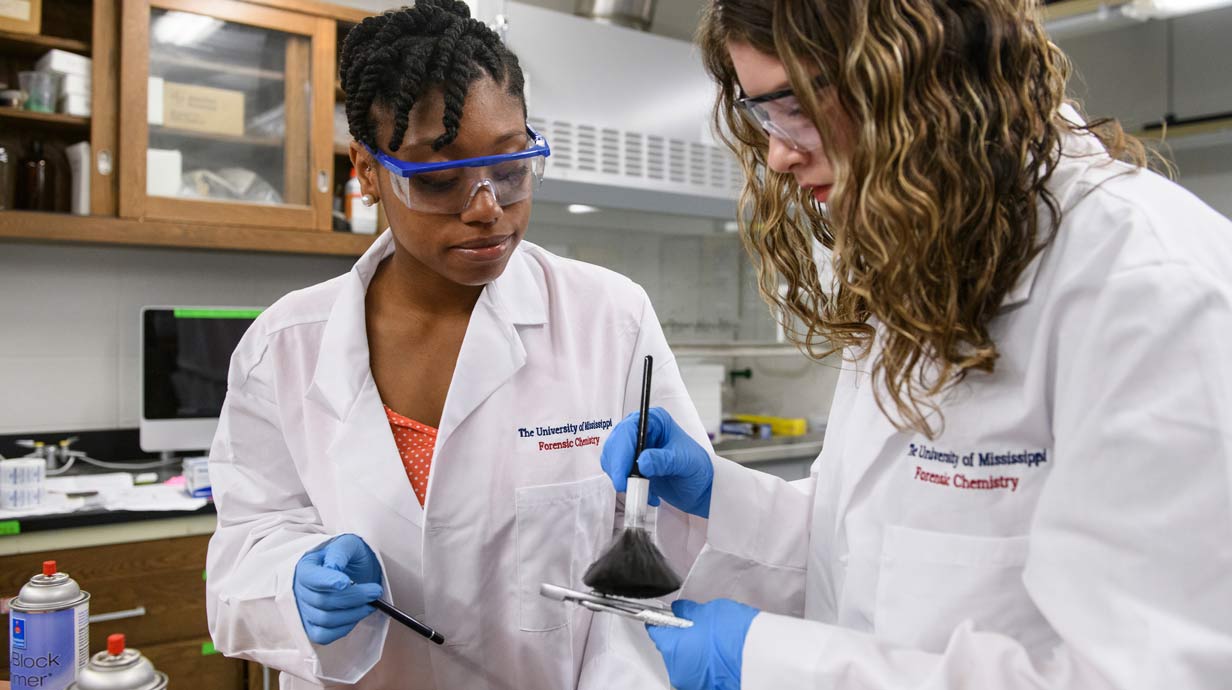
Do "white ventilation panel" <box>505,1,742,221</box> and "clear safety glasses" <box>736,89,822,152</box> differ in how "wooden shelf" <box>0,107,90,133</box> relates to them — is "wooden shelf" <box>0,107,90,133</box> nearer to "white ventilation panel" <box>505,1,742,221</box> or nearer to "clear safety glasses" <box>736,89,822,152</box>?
"white ventilation panel" <box>505,1,742,221</box>

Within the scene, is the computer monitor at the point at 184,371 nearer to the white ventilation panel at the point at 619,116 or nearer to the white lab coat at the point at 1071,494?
the white ventilation panel at the point at 619,116

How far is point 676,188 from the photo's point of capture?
304cm

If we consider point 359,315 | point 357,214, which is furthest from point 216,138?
point 359,315

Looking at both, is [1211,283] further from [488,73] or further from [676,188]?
[676,188]

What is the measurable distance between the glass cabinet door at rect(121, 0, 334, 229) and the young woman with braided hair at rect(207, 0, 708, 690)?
1630 millimetres

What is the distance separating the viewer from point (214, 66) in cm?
291

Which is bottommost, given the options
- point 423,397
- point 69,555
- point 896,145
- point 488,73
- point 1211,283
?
point 69,555

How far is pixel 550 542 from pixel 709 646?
1.49ft

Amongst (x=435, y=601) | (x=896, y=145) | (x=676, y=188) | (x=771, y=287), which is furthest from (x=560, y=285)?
(x=676, y=188)

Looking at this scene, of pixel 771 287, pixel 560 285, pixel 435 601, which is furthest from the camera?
pixel 560 285

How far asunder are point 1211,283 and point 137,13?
289 centimetres

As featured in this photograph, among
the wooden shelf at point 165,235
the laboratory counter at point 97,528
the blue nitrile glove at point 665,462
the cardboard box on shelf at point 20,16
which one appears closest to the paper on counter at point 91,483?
the laboratory counter at point 97,528

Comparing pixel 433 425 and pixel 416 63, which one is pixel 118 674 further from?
pixel 416 63

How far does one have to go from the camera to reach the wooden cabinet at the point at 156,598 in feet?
7.56
